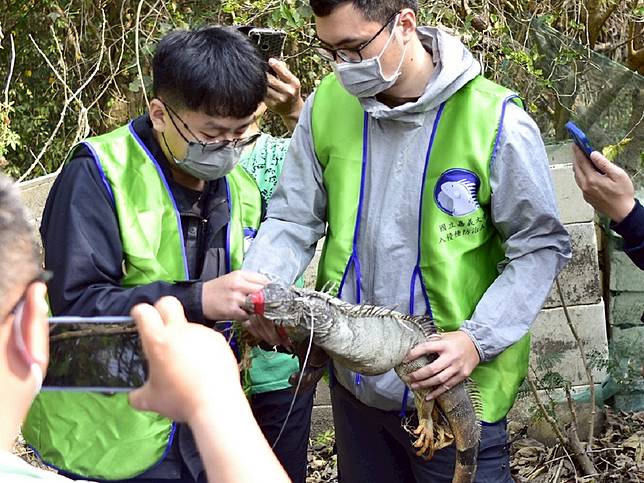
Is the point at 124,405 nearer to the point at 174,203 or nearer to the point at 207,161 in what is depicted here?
the point at 174,203

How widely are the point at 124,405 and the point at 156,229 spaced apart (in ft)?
1.82

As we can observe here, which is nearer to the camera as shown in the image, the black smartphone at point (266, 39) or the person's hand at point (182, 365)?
the person's hand at point (182, 365)

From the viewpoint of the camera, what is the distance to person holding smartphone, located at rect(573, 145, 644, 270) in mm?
3287

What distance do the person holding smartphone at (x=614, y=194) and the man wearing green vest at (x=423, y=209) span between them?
0.66ft

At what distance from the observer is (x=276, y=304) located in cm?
303

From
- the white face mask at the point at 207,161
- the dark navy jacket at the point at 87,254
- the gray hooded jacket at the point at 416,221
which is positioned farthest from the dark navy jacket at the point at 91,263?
the gray hooded jacket at the point at 416,221

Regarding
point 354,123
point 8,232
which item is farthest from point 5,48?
point 8,232

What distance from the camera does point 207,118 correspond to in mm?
3238

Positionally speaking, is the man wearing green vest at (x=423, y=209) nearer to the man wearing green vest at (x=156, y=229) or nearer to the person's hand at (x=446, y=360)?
the person's hand at (x=446, y=360)

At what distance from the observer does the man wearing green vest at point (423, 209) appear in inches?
125

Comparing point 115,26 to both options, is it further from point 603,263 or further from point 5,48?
point 603,263

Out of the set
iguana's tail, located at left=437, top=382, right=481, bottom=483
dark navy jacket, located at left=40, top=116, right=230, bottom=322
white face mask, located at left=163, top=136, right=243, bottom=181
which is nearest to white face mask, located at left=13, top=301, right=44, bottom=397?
dark navy jacket, located at left=40, top=116, right=230, bottom=322

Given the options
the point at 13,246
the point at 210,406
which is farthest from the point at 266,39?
the point at 210,406

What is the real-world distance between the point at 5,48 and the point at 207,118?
6.51 meters
